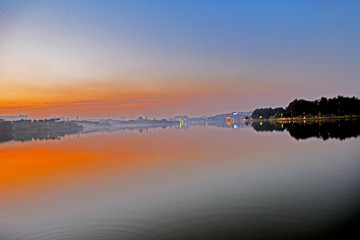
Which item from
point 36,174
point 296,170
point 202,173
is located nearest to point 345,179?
point 296,170

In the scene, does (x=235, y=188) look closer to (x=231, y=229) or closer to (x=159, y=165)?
(x=231, y=229)

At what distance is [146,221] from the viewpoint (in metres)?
10.6

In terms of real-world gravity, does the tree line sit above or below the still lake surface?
above

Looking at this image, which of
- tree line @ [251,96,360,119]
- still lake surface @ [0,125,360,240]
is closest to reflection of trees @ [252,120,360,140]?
still lake surface @ [0,125,360,240]

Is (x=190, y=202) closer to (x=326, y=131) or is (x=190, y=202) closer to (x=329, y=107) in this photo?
(x=326, y=131)

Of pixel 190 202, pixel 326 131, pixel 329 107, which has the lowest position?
pixel 190 202

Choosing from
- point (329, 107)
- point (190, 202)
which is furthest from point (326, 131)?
point (329, 107)

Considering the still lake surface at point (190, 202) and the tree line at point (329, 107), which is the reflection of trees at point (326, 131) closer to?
the still lake surface at point (190, 202)

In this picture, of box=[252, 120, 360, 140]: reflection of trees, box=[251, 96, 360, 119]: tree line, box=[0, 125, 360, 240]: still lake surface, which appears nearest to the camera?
box=[0, 125, 360, 240]: still lake surface

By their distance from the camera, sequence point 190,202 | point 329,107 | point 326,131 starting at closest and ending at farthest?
1. point 190,202
2. point 326,131
3. point 329,107

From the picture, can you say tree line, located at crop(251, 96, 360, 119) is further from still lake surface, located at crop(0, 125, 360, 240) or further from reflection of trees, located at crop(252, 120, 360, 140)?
still lake surface, located at crop(0, 125, 360, 240)

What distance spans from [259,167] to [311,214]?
1073 centimetres

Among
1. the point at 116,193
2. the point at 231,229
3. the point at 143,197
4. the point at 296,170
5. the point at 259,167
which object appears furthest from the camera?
the point at 259,167

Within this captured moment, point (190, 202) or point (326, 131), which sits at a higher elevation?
point (326, 131)
